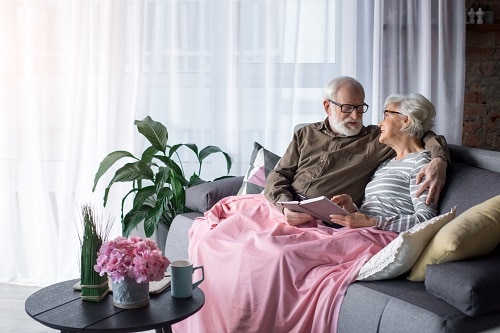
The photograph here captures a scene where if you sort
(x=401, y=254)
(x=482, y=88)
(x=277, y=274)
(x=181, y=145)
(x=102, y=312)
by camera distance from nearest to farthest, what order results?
(x=102, y=312), (x=401, y=254), (x=277, y=274), (x=181, y=145), (x=482, y=88)

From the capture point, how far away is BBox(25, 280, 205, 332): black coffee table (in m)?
2.44

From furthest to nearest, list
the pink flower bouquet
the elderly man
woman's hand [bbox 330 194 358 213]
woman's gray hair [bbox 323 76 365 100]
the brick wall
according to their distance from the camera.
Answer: the brick wall < woman's gray hair [bbox 323 76 365 100] < the elderly man < woman's hand [bbox 330 194 358 213] < the pink flower bouquet

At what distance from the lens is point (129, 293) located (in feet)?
8.48

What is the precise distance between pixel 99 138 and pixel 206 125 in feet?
1.99

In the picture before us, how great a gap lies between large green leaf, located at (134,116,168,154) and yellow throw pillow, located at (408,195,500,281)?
6.33ft

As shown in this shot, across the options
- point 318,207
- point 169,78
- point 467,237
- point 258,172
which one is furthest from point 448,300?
point 169,78

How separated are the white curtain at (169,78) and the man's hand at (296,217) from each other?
132 cm

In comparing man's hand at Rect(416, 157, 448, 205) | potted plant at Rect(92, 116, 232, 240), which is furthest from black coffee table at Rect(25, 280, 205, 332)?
potted plant at Rect(92, 116, 232, 240)

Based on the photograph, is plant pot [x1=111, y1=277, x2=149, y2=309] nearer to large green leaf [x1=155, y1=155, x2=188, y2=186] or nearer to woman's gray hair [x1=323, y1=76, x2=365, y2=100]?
woman's gray hair [x1=323, y1=76, x2=365, y2=100]

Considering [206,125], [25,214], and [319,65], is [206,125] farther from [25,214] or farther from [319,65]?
[25,214]

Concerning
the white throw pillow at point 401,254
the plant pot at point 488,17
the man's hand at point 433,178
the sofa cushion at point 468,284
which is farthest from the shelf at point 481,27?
the sofa cushion at point 468,284

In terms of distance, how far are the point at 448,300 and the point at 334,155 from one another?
1195 mm

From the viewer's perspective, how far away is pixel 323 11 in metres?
4.60

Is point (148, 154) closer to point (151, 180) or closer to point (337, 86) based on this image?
point (151, 180)
